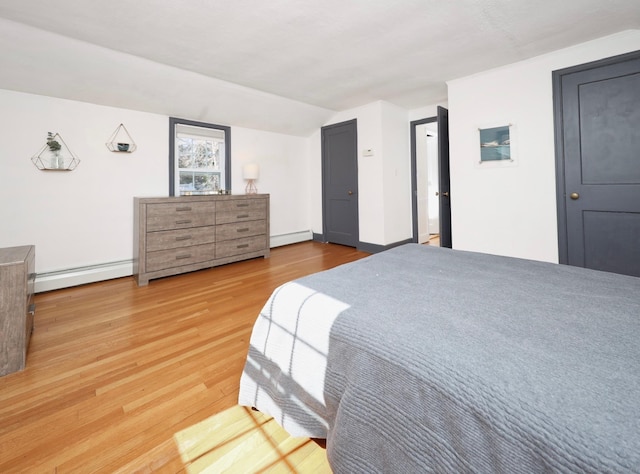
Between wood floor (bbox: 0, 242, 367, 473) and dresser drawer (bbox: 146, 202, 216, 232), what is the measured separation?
0.99 meters

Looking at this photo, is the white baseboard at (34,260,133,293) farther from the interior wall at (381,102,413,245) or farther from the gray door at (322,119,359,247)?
the interior wall at (381,102,413,245)

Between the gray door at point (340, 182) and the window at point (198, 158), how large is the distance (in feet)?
6.10

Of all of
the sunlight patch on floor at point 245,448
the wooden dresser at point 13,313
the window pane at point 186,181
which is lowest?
the sunlight patch on floor at point 245,448

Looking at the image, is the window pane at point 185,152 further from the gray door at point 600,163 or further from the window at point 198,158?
the gray door at point 600,163

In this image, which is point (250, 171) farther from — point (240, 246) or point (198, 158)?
point (240, 246)

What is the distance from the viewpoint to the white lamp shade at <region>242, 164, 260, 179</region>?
4723mm

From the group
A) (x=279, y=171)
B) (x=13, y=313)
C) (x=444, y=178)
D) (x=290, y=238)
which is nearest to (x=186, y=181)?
(x=279, y=171)

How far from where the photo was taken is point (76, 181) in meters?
3.42

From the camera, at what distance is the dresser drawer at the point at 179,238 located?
135 inches

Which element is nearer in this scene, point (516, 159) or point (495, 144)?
point (516, 159)

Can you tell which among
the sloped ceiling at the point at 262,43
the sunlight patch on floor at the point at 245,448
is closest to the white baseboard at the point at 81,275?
the sloped ceiling at the point at 262,43

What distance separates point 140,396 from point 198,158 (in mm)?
3783

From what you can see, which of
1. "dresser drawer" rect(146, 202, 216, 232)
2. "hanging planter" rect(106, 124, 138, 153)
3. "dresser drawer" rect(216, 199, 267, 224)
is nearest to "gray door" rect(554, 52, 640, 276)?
"dresser drawer" rect(216, 199, 267, 224)

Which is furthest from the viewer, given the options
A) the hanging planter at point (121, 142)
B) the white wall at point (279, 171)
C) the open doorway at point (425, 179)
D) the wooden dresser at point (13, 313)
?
the open doorway at point (425, 179)
